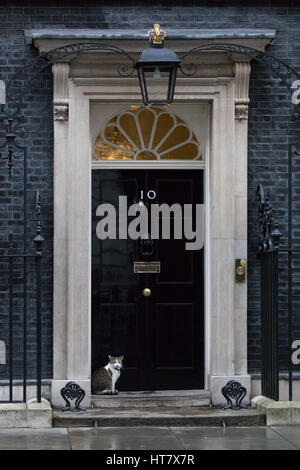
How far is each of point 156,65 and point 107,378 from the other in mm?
3490

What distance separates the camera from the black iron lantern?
10172 mm

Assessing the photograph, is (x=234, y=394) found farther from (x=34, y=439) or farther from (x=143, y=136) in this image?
(x=143, y=136)

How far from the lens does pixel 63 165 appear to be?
37.4ft

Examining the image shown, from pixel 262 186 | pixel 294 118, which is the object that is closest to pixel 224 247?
pixel 262 186

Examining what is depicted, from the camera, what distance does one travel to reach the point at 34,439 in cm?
990

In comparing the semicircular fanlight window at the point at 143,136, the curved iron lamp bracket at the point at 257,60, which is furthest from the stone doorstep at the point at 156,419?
the curved iron lamp bracket at the point at 257,60

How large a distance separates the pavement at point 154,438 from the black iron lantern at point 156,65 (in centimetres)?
316

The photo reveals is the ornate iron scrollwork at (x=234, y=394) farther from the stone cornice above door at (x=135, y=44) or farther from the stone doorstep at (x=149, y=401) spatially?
the stone cornice above door at (x=135, y=44)

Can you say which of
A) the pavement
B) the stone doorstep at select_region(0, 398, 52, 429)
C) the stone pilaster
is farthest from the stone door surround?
the pavement

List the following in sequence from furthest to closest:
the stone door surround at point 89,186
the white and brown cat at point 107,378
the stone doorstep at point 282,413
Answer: the white and brown cat at point 107,378 → the stone door surround at point 89,186 → the stone doorstep at point 282,413

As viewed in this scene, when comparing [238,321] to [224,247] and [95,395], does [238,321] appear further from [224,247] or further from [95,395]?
[95,395]

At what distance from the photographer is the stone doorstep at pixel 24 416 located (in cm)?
1042

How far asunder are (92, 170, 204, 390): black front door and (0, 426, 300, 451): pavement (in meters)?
1.32
